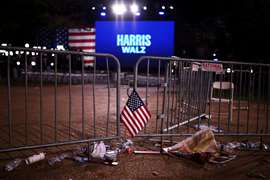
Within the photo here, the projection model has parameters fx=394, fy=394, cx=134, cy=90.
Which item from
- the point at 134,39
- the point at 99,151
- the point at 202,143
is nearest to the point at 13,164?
the point at 99,151

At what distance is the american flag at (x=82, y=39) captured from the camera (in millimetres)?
23406

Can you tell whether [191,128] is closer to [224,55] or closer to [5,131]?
[5,131]

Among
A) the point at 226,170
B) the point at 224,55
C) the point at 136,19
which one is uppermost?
the point at 136,19

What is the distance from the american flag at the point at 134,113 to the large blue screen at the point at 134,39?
50.9ft

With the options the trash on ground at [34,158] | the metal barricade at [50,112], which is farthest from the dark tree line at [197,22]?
the trash on ground at [34,158]

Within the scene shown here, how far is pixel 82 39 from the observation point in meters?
23.8

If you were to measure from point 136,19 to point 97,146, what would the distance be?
1749 centimetres

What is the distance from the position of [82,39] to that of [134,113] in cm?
1795

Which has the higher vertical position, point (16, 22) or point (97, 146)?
point (16, 22)

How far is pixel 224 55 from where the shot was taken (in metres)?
29.0

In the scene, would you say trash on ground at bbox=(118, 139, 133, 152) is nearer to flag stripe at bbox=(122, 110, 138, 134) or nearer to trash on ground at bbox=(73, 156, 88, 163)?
flag stripe at bbox=(122, 110, 138, 134)

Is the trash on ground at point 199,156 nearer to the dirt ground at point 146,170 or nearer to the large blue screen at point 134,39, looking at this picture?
the dirt ground at point 146,170

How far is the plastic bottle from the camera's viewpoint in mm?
5404

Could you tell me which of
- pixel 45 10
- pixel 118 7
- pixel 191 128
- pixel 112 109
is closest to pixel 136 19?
pixel 118 7
